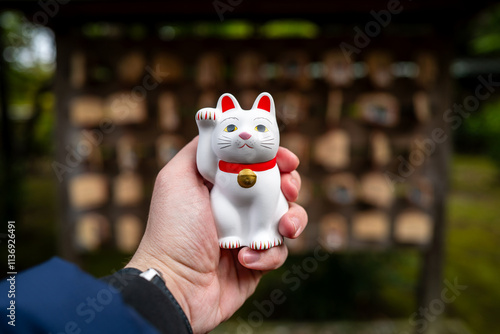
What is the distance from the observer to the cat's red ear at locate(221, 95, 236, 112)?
145 cm

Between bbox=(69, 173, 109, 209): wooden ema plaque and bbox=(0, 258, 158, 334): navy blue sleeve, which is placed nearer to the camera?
bbox=(0, 258, 158, 334): navy blue sleeve

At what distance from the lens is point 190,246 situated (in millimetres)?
1415

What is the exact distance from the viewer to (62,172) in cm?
281

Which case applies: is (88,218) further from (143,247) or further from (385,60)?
(385,60)

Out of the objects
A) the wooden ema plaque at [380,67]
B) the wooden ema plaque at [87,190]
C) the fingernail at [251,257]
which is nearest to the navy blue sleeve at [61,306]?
the fingernail at [251,257]

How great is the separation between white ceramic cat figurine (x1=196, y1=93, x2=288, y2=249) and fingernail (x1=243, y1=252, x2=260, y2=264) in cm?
4

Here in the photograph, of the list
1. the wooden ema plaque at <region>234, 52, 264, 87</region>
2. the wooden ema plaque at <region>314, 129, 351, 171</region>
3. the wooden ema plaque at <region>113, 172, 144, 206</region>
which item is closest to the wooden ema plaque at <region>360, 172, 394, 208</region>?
the wooden ema plaque at <region>314, 129, 351, 171</region>

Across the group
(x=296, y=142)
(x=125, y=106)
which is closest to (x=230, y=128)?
(x=296, y=142)

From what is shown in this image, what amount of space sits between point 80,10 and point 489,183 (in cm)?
992

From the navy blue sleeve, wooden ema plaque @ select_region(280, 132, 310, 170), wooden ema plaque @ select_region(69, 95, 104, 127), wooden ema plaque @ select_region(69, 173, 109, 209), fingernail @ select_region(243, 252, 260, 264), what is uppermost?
wooden ema plaque @ select_region(69, 95, 104, 127)

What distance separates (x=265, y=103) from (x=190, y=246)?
0.63 m

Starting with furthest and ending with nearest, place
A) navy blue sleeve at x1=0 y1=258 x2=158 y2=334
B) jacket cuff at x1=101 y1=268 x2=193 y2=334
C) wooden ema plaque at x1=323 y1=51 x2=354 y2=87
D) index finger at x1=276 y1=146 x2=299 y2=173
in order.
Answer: wooden ema plaque at x1=323 y1=51 x2=354 y2=87, index finger at x1=276 y1=146 x2=299 y2=173, jacket cuff at x1=101 y1=268 x2=193 y2=334, navy blue sleeve at x1=0 y1=258 x2=158 y2=334

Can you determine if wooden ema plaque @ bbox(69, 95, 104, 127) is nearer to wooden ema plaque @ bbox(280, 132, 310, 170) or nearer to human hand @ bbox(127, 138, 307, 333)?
wooden ema plaque @ bbox(280, 132, 310, 170)

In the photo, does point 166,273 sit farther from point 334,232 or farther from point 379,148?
point 379,148
